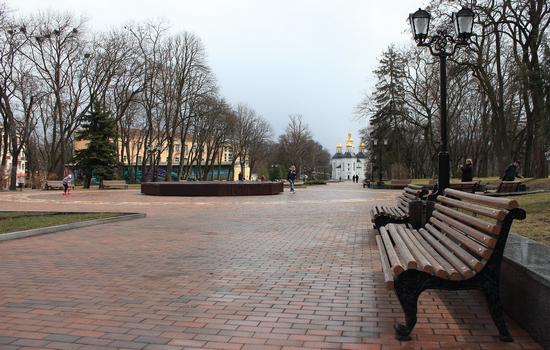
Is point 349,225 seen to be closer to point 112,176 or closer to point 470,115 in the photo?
point 112,176

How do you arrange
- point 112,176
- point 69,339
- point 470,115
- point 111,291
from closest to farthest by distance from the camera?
point 69,339
point 111,291
point 112,176
point 470,115

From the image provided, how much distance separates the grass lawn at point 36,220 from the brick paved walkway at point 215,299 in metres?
1.58

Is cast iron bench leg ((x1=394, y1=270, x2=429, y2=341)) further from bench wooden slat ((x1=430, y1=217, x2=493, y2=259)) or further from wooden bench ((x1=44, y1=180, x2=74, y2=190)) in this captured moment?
wooden bench ((x1=44, y1=180, x2=74, y2=190))

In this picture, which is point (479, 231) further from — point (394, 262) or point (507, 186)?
point (507, 186)

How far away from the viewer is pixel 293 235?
988 centimetres

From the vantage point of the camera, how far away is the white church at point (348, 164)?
6112 inches

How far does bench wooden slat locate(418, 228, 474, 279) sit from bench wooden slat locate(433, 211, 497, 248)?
0.23m

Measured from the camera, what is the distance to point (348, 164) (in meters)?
158

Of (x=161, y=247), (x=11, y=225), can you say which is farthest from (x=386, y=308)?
(x=11, y=225)

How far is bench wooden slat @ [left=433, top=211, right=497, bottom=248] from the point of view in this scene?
3.62m

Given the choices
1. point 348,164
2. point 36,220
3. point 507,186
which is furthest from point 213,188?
point 348,164

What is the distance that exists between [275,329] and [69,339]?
1.62m

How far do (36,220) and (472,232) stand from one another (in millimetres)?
10996

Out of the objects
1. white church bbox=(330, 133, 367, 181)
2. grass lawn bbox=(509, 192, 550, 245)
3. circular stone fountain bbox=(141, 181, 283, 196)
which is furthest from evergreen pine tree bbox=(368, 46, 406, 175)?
white church bbox=(330, 133, 367, 181)
